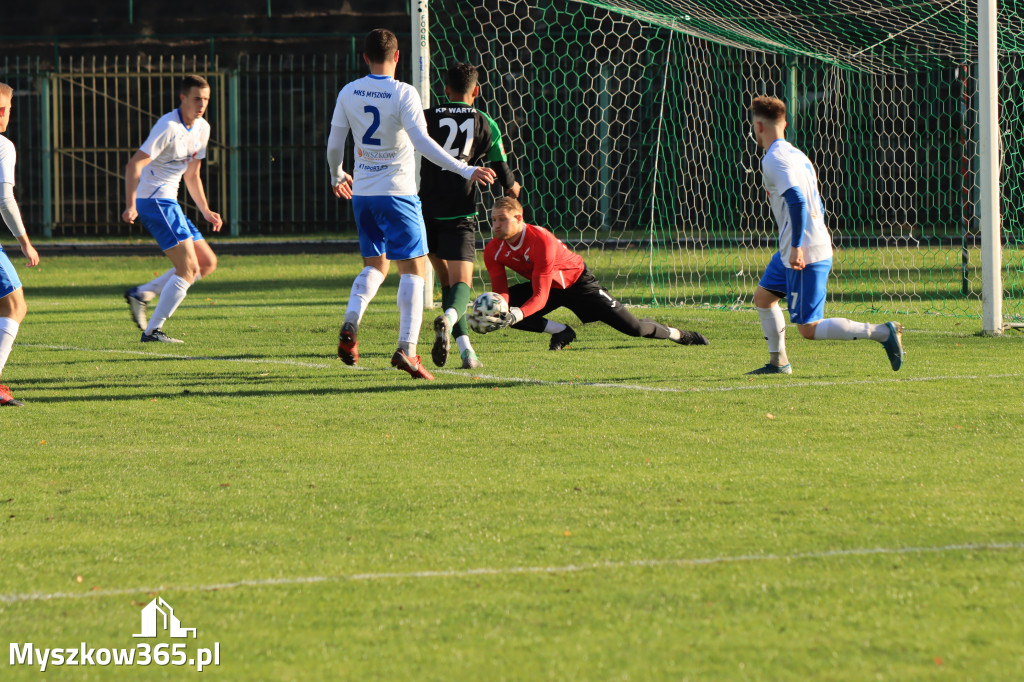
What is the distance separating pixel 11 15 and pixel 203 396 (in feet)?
72.5

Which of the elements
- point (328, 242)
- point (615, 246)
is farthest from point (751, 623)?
point (328, 242)

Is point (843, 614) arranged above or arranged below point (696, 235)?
below

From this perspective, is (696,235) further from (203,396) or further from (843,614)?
(843,614)

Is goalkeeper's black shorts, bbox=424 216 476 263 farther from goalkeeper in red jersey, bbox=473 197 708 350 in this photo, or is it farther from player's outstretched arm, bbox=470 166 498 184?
player's outstretched arm, bbox=470 166 498 184

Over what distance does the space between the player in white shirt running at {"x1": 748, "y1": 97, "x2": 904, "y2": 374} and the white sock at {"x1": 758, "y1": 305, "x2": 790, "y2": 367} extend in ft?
0.08

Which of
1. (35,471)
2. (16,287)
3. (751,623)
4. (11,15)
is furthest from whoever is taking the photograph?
(11,15)

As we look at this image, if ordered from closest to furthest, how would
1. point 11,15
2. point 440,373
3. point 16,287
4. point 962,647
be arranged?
point 962,647, point 16,287, point 440,373, point 11,15

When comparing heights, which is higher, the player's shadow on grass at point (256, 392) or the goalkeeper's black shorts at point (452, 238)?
the goalkeeper's black shorts at point (452, 238)

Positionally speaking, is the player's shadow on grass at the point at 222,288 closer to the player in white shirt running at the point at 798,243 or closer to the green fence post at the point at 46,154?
the player in white shirt running at the point at 798,243

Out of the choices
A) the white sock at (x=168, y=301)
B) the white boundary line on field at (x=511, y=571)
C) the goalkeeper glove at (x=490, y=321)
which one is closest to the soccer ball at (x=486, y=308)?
the goalkeeper glove at (x=490, y=321)

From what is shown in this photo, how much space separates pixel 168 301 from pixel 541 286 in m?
3.31

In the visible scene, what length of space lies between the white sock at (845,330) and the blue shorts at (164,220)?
4847 millimetres

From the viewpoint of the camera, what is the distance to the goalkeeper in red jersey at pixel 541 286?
7.42m

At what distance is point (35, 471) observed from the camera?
4957 millimetres
